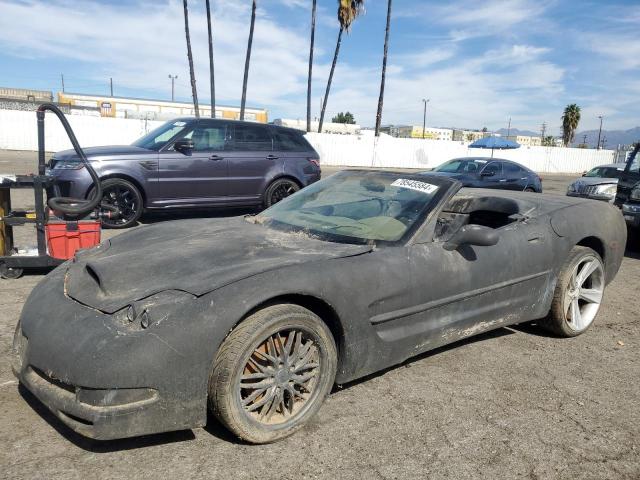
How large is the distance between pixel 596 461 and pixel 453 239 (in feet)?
4.67

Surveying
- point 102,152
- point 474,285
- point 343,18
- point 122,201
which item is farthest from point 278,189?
point 343,18

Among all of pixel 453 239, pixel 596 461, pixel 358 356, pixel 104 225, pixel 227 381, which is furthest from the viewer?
pixel 104 225

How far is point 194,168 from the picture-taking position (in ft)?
28.1

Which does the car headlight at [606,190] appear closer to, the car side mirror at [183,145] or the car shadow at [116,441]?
the car side mirror at [183,145]

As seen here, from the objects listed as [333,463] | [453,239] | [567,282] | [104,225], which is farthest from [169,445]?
[104,225]

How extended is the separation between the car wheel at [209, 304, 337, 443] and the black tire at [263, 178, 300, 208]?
662 cm

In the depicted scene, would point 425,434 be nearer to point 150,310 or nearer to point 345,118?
point 150,310

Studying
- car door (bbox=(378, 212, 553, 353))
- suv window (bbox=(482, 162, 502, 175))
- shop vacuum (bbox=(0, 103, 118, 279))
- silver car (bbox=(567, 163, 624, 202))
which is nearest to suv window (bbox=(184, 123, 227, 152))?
shop vacuum (bbox=(0, 103, 118, 279))

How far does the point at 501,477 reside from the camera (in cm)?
243

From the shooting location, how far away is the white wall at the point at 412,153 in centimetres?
3016

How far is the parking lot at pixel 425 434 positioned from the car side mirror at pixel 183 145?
500 centimetres

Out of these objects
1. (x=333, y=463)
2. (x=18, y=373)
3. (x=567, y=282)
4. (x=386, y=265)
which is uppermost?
(x=386, y=265)

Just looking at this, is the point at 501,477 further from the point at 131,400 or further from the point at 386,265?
the point at 131,400

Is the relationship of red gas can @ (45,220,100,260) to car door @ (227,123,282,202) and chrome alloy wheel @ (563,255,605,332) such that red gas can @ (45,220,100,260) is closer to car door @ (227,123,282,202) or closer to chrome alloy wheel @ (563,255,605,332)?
car door @ (227,123,282,202)
